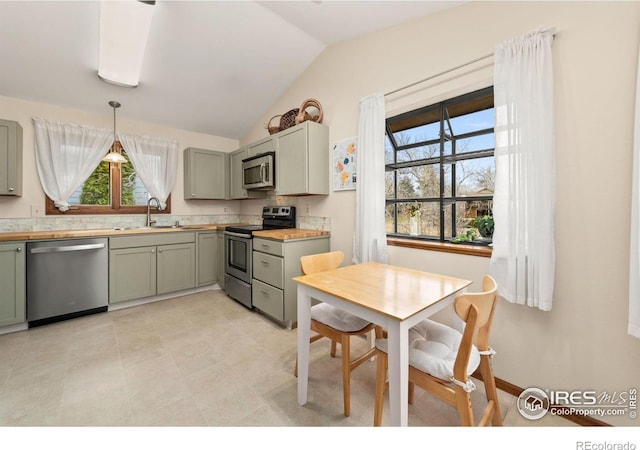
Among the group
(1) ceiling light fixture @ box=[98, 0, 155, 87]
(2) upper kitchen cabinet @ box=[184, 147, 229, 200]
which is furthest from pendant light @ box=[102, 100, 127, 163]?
(2) upper kitchen cabinet @ box=[184, 147, 229, 200]

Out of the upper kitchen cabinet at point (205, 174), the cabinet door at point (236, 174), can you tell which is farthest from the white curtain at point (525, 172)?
the upper kitchen cabinet at point (205, 174)

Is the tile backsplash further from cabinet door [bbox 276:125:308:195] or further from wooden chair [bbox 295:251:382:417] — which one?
wooden chair [bbox 295:251:382:417]

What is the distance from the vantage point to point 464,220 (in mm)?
2146

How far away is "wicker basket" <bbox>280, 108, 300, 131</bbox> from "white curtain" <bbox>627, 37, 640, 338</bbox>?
2765 millimetres

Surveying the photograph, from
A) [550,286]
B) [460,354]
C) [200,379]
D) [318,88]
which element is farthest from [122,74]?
[550,286]

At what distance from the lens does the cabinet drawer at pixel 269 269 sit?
2.67 metres

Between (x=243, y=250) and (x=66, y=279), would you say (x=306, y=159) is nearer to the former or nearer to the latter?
(x=243, y=250)

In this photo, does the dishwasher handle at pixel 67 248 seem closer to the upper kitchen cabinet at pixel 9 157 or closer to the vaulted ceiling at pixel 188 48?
the upper kitchen cabinet at pixel 9 157

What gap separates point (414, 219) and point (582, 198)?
1.15 meters

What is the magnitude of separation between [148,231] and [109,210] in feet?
2.63

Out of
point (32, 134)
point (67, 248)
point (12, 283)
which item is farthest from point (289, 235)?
point (32, 134)

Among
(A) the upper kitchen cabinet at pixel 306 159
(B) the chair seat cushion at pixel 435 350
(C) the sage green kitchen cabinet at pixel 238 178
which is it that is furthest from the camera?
(C) the sage green kitchen cabinet at pixel 238 178

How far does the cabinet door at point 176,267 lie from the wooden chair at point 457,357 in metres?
3.02
